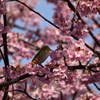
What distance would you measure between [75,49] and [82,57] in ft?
0.37

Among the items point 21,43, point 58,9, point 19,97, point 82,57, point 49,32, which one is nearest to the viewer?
point 82,57

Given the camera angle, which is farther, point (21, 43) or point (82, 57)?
point (21, 43)

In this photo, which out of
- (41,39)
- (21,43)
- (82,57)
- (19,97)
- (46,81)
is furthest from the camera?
(41,39)

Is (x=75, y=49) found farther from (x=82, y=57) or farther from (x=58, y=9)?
(x=58, y=9)

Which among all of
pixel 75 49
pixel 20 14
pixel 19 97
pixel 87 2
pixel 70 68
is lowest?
pixel 19 97

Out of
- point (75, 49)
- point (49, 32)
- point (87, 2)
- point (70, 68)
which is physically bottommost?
point (70, 68)

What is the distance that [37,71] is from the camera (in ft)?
9.32

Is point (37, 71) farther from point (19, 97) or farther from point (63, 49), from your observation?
point (19, 97)

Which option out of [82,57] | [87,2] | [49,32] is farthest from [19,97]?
[49,32]

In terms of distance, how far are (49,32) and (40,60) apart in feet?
17.5

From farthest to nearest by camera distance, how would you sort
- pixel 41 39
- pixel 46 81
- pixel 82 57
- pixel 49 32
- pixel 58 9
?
1. pixel 49 32
2. pixel 41 39
3. pixel 58 9
4. pixel 46 81
5. pixel 82 57

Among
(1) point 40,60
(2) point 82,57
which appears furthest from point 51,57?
(2) point 82,57

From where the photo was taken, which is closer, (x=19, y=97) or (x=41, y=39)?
(x=19, y=97)

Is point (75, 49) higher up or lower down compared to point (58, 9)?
lower down
